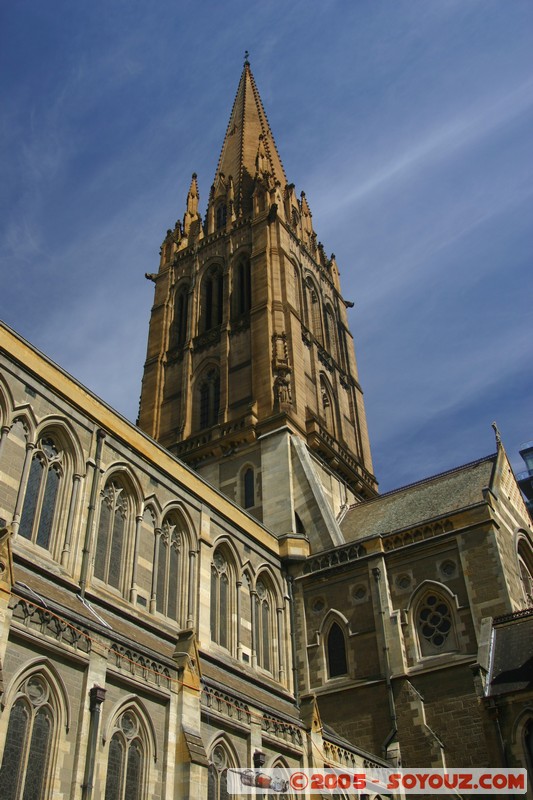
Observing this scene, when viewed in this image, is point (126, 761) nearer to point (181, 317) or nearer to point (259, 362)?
point (259, 362)

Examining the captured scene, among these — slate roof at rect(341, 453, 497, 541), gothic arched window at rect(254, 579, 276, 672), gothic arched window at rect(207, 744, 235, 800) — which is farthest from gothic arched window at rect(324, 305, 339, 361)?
gothic arched window at rect(207, 744, 235, 800)

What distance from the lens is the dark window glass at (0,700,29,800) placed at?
14.6m

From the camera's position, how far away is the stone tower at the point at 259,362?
36.2 m

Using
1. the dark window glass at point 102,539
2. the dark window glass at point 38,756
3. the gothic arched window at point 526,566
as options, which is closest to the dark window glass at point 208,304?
the gothic arched window at point 526,566

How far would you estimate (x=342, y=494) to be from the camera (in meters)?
39.6

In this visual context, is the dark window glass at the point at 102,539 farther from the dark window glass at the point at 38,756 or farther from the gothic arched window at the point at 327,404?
the gothic arched window at the point at 327,404

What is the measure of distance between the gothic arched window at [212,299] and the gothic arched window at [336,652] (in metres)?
21.0

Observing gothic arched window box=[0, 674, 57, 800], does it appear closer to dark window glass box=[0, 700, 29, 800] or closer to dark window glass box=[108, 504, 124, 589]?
dark window glass box=[0, 700, 29, 800]

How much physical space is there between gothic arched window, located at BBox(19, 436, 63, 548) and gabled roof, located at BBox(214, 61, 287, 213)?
32.9 metres

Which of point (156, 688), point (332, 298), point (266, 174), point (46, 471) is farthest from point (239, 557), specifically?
point (266, 174)

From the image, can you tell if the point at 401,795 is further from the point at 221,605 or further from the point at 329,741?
the point at 221,605

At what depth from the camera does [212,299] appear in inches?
1855

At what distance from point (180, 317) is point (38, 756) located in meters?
34.5

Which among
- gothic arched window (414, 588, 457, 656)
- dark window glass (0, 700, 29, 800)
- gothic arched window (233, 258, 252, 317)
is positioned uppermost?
gothic arched window (233, 258, 252, 317)
